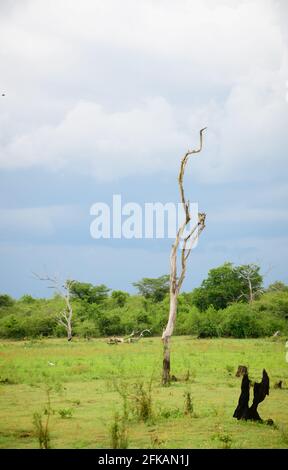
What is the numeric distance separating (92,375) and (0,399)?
4.50 metres

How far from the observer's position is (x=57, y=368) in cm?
1961

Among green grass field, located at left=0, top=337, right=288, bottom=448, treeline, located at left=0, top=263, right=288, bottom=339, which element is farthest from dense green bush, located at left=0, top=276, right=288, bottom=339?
green grass field, located at left=0, top=337, right=288, bottom=448

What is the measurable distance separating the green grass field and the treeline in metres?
8.49

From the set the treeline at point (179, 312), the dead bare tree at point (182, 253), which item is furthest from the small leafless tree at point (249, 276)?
the dead bare tree at point (182, 253)

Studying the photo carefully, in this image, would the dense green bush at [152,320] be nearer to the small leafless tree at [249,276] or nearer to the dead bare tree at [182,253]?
the small leafless tree at [249,276]

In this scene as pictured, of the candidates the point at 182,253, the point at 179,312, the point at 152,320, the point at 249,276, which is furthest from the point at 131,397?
the point at 249,276

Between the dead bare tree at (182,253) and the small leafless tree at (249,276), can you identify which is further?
the small leafless tree at (249,276)

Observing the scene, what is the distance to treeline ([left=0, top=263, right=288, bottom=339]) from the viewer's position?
3497 centimetres

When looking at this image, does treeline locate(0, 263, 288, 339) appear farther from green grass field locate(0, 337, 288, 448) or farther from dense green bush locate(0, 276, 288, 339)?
green grass field locate(0, 337, 288, 448)

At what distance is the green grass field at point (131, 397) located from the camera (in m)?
9.26

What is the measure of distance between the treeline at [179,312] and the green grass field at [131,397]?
8.49m

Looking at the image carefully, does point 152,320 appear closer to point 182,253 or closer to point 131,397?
point 182,253
